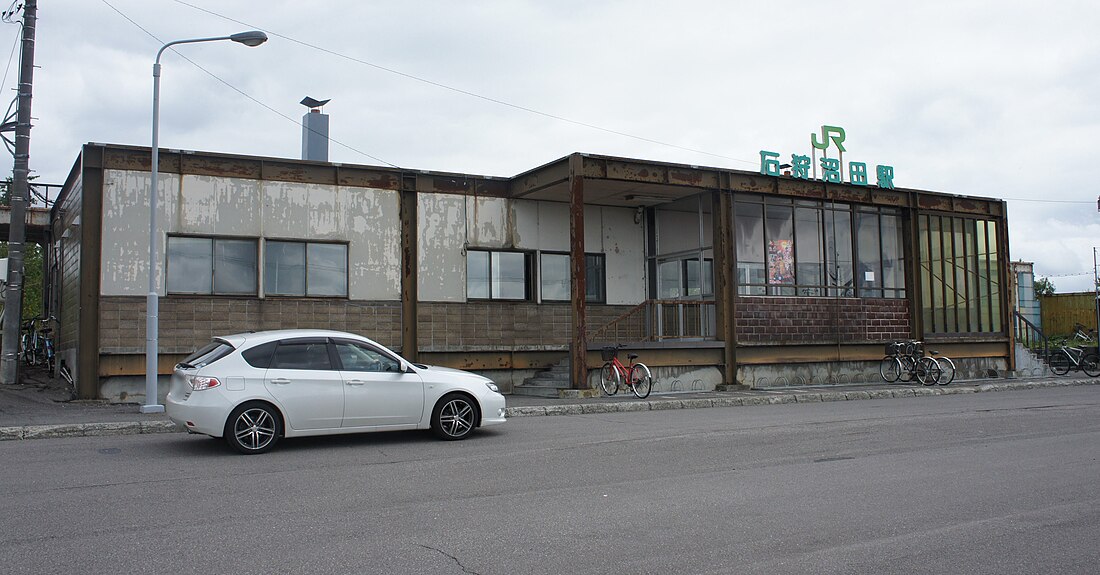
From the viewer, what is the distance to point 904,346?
23734mm

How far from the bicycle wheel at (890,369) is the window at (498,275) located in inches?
390

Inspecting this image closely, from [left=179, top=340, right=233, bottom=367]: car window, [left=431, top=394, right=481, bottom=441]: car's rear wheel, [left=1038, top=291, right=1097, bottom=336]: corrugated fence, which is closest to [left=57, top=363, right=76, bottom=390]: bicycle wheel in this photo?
[left=179, top=340, right=233, bottom=367]: car window

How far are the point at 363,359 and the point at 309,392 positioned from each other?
0.84 metres

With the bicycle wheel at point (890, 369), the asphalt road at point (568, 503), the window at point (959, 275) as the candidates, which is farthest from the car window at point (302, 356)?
the window at point (959, 275)

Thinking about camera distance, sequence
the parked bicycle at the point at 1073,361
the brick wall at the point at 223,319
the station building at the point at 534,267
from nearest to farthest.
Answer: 1. the brick wall at the point at 223,319
2. the station building at the point at 534,267
3. the parked bicycle at the point at 1073,361

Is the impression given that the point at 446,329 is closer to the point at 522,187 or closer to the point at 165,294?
the point at 522,187

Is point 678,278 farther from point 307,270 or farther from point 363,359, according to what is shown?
point 363,359

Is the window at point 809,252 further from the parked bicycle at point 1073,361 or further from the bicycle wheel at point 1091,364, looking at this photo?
the bicycle wheel at point 1091,364

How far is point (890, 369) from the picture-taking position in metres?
23.7

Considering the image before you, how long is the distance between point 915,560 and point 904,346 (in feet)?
63.6

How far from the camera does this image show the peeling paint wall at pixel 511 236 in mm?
A: 20547

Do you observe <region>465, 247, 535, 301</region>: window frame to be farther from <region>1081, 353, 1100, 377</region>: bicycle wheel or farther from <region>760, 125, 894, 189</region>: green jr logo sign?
<region>1081, 353, 1100, 377</region>: bicycle wheel

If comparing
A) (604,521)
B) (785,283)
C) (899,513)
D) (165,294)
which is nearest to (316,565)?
(604,521)

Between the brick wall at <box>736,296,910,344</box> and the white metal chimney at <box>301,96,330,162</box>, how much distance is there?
11.7 meters
